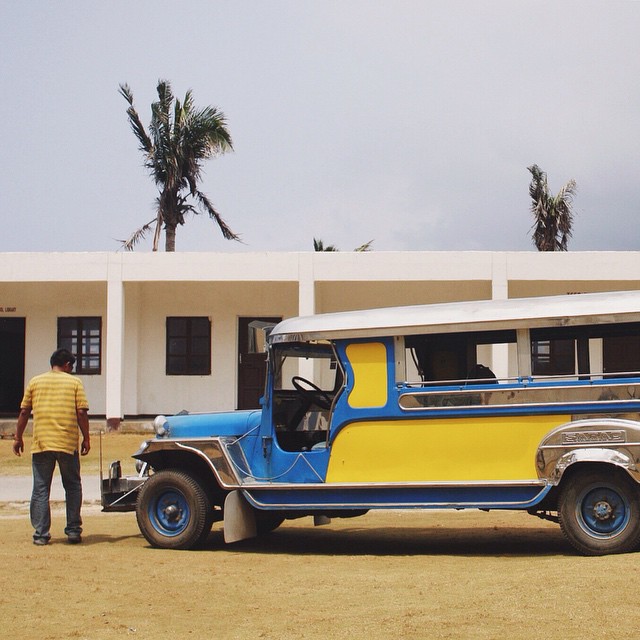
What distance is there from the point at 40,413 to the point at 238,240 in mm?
23401

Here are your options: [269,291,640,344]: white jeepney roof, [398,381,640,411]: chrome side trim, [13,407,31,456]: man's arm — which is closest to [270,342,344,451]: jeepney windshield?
[269,291,640,344]: white jeepney roof

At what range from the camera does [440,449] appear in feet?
28.9

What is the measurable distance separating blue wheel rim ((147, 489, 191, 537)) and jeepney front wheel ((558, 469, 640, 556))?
334 cm

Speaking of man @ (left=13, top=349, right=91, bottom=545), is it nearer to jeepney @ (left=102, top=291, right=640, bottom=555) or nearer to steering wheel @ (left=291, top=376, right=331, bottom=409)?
jeepney @ (left=102, top=291, right=640, bottom=555)

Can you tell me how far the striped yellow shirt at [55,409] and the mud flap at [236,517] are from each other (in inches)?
68.4

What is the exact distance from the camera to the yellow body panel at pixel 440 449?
28.1 ft

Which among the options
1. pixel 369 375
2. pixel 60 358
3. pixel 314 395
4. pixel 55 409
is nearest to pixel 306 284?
pixel 60 358

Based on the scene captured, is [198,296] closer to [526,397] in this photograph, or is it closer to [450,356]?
[450,356]

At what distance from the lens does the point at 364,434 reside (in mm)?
9047

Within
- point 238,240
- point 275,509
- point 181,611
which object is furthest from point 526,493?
point 238,240

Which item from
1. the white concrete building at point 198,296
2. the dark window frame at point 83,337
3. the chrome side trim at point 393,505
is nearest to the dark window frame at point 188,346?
the white concrete building at point 198,296

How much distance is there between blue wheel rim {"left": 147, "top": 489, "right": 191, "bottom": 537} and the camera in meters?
9.77

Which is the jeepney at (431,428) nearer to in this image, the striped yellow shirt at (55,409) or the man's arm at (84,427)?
the man's arm at (84,427)

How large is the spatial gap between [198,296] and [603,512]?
52.6ft
